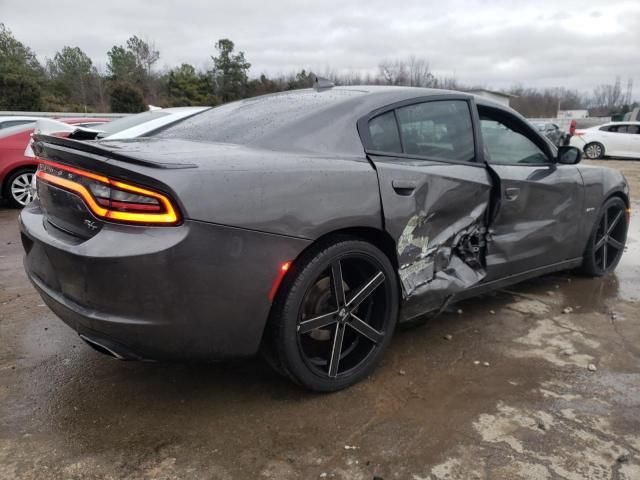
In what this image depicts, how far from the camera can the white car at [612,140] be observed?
18125 millimetres

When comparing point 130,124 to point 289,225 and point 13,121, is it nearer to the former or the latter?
point 13,121

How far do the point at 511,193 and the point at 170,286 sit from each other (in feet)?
7.50

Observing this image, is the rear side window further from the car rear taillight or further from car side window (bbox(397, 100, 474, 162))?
the car rear taillight

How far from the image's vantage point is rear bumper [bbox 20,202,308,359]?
1.98m

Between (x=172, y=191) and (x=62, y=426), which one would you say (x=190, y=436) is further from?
(x=172, y=191)

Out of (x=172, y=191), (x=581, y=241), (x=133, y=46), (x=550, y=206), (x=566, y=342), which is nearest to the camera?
(x=172, y=191)

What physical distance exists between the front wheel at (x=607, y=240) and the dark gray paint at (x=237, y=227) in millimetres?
1721

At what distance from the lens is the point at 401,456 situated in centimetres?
212

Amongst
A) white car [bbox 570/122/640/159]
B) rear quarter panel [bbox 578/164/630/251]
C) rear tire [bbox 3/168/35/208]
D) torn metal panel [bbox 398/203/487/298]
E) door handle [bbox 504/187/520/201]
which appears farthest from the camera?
white car [bbox 570/122/640/159]

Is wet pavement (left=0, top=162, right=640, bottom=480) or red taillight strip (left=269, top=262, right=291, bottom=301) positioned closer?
wet pavement (left=0, top=162, right=640, bottom=480)

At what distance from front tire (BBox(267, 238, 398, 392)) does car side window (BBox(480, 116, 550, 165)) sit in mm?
1264

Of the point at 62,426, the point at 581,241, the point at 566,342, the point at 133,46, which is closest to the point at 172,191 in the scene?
the point at 62,426

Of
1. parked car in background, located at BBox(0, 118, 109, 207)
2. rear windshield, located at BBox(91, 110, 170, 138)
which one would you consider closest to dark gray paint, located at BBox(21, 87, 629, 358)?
rear windshield, located at BBox(91, 110, 170, 138)

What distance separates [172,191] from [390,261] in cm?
123
